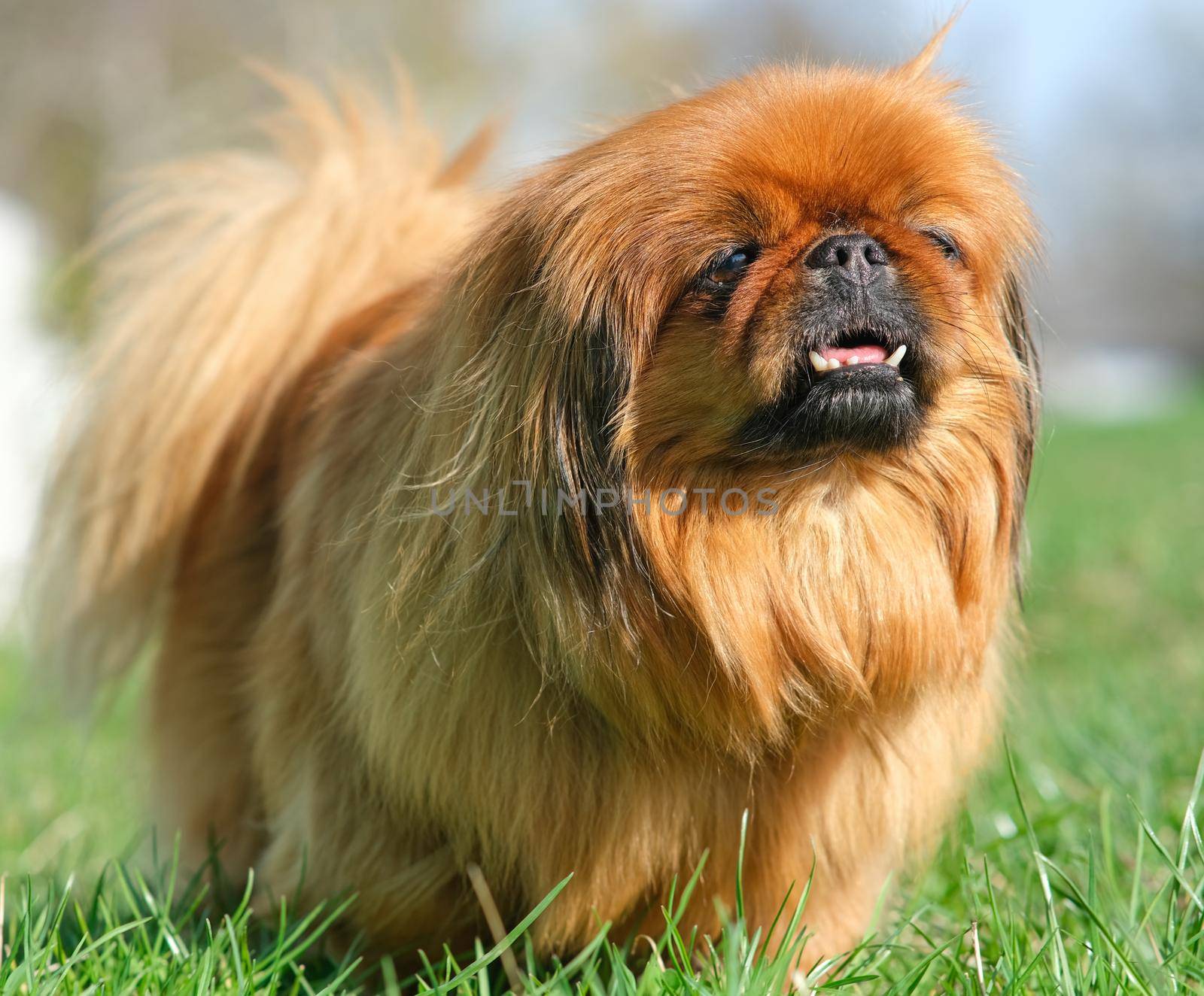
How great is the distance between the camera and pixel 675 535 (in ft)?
6.98

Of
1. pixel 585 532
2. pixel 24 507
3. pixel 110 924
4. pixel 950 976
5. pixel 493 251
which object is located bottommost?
pixel 24 507

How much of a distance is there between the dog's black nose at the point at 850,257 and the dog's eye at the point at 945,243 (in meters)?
0.18

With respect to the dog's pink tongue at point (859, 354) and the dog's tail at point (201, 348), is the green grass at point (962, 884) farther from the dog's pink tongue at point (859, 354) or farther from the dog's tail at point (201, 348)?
the dog's pink tongue at point (859, 354)

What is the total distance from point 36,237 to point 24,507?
3.69 metres

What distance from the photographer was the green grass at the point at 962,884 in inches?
74.7

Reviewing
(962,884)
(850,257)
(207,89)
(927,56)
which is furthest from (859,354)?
(207,89)

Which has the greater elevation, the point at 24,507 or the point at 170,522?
the point at 170,522

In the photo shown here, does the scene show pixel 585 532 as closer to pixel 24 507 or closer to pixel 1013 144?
pixel 1013 144

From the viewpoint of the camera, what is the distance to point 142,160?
12.4 meters

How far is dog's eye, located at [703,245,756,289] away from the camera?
2064mm

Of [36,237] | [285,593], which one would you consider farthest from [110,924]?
[36,237]

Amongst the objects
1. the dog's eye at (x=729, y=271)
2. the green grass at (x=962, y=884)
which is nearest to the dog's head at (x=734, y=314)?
the dog's eye at (x=729, y=271)

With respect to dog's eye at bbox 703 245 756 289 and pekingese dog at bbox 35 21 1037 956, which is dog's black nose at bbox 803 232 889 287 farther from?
dog's eye at bbox 703 245 756 289

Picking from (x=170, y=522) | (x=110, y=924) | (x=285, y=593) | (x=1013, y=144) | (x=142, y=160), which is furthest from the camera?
(x=142, y=160)
